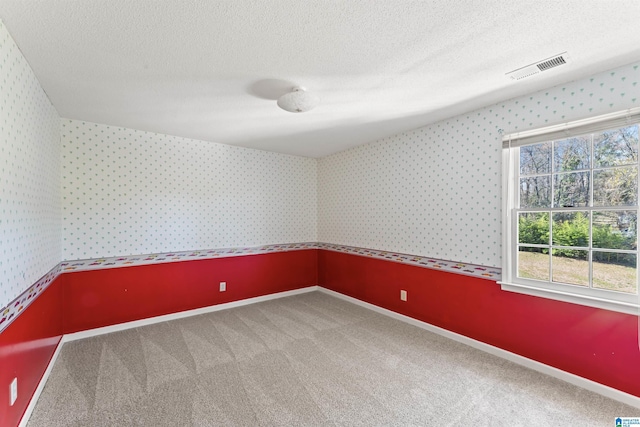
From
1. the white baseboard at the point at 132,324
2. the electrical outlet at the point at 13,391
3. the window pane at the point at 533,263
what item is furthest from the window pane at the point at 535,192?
the electrical outlet at the point at 13,391

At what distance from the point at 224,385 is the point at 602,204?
322cm

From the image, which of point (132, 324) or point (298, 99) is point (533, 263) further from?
point (132, 324)

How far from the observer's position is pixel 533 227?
94.1 inches

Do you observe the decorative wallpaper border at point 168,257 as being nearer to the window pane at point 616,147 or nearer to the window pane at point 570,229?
the window pane at point 570,229

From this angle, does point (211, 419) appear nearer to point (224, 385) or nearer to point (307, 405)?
point (224, 385)

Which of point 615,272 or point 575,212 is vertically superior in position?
point 575,212

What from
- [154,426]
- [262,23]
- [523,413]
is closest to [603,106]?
[523,413]

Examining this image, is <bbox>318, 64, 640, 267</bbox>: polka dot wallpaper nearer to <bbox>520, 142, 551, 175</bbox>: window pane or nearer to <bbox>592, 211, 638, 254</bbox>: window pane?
<bbox>520, 142, 551, 175</bbox>: window pane

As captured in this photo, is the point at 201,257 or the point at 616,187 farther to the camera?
the point at 201,257

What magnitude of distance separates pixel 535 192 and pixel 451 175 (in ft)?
2.42

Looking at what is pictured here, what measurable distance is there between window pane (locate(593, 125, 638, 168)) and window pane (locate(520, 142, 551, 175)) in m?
0.29

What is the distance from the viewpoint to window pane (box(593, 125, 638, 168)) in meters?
1.91

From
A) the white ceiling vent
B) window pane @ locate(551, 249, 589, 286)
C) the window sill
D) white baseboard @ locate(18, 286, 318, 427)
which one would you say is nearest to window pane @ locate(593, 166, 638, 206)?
window pane @ locate(551, 249, 589, 286)

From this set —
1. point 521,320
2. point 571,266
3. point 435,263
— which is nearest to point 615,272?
point 571,266
